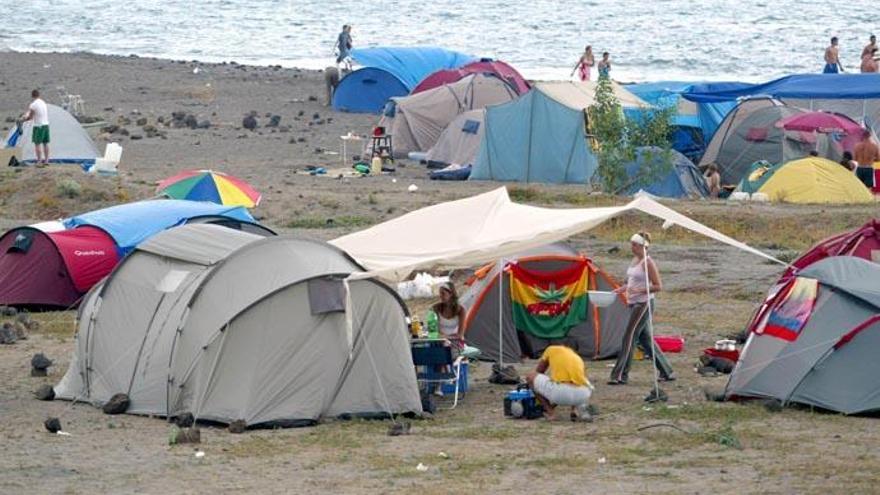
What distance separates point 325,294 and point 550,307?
3.99 metres

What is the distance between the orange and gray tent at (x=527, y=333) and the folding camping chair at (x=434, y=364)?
2351mm

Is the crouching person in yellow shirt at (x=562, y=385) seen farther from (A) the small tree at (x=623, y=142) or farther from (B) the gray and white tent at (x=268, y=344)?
(A) the small tree at (x=623, y=142)

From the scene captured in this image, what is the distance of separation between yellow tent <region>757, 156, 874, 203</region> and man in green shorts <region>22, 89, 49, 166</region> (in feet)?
38.9

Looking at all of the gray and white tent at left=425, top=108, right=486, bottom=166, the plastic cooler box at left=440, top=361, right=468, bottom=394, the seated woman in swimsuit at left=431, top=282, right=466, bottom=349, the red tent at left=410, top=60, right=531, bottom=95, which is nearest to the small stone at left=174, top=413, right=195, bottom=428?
the plastic cooler box at left=440, top=361, right=468, bottom=394

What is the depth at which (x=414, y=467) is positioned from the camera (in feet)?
44.3

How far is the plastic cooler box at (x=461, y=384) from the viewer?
16.5m

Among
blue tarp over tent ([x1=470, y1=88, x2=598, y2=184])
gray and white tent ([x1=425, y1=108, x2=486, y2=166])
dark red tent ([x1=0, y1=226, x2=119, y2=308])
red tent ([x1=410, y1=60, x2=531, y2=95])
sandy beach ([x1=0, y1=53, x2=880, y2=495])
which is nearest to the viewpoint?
sandy beach ([x1=0, y1=53, x2=880, y2=495])

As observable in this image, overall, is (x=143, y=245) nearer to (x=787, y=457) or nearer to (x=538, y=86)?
(x=787, y=457)

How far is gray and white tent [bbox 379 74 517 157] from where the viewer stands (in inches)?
1438

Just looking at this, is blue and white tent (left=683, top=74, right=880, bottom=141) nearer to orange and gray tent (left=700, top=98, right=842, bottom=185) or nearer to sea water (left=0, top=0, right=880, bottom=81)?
orange and gray tent (left=700, top=98, right=842, bottom=185)

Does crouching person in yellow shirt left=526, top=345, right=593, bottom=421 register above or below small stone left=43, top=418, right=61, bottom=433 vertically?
above

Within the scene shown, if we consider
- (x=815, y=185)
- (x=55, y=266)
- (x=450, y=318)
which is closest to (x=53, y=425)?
(x=450, y=318)

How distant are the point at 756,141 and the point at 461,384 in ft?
53.0

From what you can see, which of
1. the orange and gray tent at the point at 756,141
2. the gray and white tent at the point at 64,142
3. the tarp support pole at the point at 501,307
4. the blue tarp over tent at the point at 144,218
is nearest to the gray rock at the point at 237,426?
the tarp support pole at the point at 501,307
